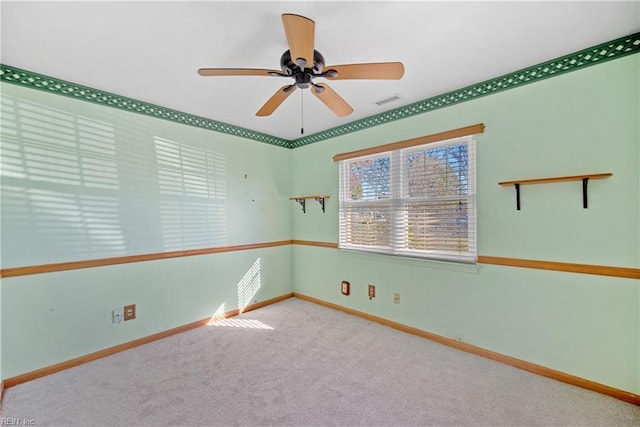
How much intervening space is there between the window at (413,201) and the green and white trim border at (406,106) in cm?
37

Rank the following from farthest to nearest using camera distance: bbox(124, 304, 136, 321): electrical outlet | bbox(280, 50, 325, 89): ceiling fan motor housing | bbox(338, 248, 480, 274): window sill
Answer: bbox(124, 304, 136, 321): electrical outlet, bbox(338, 248, 480, 274): window sill, bbox(280, 50, 325, 89): ceiling fan motor housing

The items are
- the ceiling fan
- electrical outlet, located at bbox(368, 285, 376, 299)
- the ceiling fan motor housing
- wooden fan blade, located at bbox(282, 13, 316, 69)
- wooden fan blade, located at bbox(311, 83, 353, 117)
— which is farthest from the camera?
electrical outlet, located at bbox(368, 285, 376, 299)

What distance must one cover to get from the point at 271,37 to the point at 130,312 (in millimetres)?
2682

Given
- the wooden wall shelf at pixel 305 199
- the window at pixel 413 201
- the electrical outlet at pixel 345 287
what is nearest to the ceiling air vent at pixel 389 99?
the window at pixel 413 201

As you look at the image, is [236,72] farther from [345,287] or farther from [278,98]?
[345,287]

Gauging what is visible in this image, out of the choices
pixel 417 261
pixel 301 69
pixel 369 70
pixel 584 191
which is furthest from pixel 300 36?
pixel 417 261

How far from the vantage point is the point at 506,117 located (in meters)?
2.26

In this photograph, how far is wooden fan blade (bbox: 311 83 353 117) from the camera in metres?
1.72

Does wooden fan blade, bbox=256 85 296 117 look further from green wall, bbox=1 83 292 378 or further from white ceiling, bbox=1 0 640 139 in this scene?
green wall, bbox=1 83 292 378

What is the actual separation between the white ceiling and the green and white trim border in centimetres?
7

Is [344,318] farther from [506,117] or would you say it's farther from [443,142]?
[506,117]

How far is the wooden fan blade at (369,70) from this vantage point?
59.0 inches

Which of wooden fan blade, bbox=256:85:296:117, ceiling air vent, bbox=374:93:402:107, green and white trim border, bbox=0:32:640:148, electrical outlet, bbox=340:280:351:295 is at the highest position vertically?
ceiling air vent, bbox=374:93:402:107

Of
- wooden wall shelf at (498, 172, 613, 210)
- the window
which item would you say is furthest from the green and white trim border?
wooden wall shelf at (498, 172, 613, 210)
